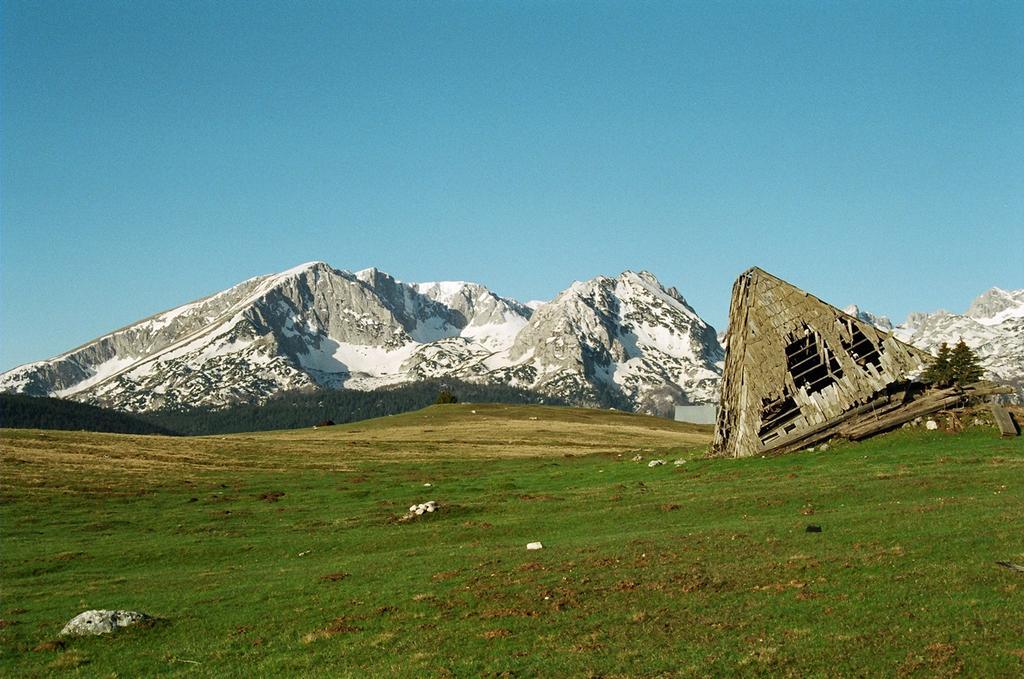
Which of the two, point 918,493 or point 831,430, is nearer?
point 918,493

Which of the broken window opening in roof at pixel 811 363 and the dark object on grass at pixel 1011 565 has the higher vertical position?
the broken window opening in roof at pixel 811 363

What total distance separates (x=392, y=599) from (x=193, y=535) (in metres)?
22.7

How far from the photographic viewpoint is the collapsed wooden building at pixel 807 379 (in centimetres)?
5934

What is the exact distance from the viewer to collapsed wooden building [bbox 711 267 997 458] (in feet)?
195

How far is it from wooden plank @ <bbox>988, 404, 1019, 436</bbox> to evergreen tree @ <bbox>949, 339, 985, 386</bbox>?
12.3 feet

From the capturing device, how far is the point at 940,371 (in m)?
58.9

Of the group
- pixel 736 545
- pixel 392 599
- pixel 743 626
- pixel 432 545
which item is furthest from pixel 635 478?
pixel 743 626

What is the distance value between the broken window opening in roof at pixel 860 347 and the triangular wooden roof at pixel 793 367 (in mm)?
74

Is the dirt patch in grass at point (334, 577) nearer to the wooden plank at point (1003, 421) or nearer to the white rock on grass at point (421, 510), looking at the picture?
the white rock on grass at point (421, 510)

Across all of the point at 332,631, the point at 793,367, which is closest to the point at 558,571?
the point at 332,631

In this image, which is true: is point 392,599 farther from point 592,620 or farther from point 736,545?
point 736,545

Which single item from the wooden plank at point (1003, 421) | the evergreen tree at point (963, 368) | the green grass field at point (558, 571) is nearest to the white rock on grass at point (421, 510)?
the green grass field at point (558, 571)

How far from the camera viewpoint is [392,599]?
27.1 m

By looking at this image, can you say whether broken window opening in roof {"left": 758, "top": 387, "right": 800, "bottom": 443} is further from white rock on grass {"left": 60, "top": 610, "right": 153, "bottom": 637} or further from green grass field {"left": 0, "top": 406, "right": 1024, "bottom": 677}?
white rock on grass {"left": 60, "top": 610, "right": 153, "bottom": 637}
